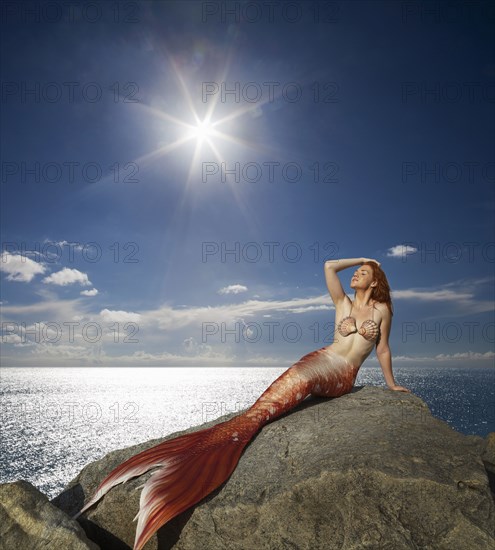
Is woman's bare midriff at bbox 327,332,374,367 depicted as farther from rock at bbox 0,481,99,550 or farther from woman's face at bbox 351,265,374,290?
rock at bbox 0,481,99,550

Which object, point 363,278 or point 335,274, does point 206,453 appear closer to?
point 335,274

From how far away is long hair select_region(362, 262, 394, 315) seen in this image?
6848 mm

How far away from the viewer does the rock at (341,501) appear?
157 inches

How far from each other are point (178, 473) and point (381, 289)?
413 cm

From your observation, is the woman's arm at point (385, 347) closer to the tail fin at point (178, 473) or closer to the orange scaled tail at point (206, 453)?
the orange scaled tail at point (206, 453)

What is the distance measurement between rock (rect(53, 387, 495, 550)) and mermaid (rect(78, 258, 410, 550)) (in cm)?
18

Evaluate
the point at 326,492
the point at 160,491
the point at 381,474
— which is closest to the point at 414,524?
the point at 381,474

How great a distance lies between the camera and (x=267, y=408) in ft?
19.8

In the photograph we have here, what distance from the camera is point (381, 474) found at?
4.19 m

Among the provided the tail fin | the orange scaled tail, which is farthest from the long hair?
the tail fin

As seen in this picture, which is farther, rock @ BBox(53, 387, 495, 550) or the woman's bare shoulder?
the woman's bare shoulder

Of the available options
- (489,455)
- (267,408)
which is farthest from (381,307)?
(489,455)

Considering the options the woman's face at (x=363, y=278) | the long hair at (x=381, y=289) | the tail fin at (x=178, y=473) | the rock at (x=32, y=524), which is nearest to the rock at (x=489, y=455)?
the long hair at (x=381, y=289)

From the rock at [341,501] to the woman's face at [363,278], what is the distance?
2.34 m
